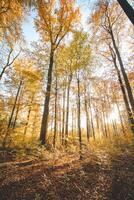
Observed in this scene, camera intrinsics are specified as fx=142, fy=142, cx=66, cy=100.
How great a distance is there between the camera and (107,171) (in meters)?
5.95

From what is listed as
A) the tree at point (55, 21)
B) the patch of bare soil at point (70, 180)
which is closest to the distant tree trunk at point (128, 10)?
the patch of bare soil at point (70, 180)

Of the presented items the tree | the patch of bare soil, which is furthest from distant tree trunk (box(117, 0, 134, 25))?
the tree

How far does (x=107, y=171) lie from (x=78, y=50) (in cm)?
838

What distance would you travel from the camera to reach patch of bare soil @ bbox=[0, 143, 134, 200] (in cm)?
437

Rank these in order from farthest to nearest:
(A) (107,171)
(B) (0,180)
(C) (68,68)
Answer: (C) (68,68) < (A) (107,171) < (B) (0,180)

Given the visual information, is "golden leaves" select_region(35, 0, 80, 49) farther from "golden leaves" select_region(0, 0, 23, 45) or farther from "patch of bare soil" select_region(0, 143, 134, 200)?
"patch of bare soil" select_region(0, 143, 134, 200)

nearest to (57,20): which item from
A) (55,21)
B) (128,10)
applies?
(55,21)

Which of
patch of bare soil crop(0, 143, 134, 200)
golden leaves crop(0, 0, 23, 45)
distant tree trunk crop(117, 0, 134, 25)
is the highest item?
golden leaves crop(0, 0, 23, 45)

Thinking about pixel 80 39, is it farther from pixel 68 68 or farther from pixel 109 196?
pixel 109 196

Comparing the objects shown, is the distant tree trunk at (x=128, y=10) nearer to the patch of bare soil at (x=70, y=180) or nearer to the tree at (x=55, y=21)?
the patch of bare soil at (x=70, y=180)

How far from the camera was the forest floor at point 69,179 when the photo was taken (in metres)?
4.38

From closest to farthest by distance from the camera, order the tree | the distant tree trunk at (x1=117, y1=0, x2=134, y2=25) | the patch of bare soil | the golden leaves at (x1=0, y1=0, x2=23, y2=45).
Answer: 1. the distant tree trunk at (x1=117, y1=0, x2=134, y2=25)
2. the patch of bare soil
3. the golden leaves at (x1=0, y1=0, x2=23, y2=45)
4. the tree

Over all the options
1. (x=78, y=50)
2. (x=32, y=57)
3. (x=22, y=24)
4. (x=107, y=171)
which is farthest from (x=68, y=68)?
(x=107, y=171)

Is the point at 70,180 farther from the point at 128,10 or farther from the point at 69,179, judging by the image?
the point at 128,10
